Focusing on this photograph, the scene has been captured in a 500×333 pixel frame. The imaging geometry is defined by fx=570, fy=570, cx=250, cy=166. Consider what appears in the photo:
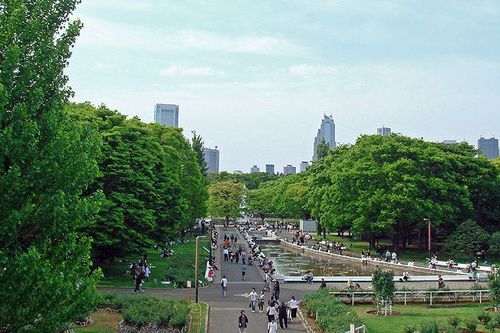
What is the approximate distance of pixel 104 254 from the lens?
116ft

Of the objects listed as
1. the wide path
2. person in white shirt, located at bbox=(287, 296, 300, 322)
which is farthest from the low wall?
person in white shirt, located at bbox=(287, 296, 300, 322)

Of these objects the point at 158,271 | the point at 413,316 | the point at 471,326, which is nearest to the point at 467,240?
the point at 413,316

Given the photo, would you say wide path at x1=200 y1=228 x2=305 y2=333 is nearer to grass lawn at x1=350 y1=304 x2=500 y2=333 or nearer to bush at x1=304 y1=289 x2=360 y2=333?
bush at x1=304 y1=289 x2=360 y2=333

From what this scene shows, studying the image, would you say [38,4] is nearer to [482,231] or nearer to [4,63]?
[4,63]

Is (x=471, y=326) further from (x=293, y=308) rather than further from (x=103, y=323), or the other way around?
(x=103, y=323)

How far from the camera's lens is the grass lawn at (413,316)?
2455 cm

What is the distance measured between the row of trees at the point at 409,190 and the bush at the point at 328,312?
26.9 meters

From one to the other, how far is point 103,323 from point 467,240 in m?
38.9

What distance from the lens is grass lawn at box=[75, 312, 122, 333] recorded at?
847 inches

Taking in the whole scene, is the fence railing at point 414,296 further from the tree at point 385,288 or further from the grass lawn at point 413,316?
the tree at point 385,288

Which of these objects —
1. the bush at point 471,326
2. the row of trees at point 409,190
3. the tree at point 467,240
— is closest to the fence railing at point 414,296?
the bush at point 471,326

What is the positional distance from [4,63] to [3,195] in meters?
2.36

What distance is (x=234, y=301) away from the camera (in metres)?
31.3

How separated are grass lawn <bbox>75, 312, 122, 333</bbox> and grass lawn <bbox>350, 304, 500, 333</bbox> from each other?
10497 millimetres
